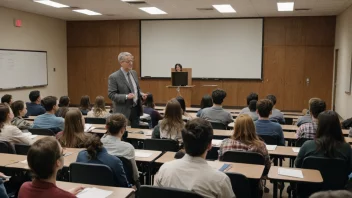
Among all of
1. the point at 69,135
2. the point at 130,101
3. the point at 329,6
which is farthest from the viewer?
the point at 329,6

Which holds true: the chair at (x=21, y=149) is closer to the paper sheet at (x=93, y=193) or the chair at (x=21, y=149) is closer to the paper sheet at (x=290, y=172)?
the paper sheet at (x=93, y=193)

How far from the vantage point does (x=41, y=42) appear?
11555 mm

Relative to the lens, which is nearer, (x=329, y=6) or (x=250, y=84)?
(x=329, y=6)

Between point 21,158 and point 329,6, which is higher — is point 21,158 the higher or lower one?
the lower one

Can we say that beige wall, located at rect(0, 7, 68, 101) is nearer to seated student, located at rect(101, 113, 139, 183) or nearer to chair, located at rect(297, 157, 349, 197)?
seated student, located at rect(101, 113, 139, 183)

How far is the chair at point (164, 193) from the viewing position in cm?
195

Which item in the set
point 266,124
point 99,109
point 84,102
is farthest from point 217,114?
point 84,102

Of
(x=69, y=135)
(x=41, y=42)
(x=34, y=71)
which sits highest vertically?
(x=41, y=42)

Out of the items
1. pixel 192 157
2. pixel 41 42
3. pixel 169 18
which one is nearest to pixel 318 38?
pixel 169 18

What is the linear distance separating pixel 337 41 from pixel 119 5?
6.63 meters

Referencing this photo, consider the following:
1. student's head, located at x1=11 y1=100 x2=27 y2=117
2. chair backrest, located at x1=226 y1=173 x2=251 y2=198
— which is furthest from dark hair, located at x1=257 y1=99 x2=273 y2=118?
student's head, located at x1=11 y1=100 x2=27 y2=117

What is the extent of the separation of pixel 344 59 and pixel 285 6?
2.18 metres

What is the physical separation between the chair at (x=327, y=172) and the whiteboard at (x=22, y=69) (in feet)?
29.5

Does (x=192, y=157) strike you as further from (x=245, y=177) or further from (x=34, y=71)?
(x=34, y=71)
